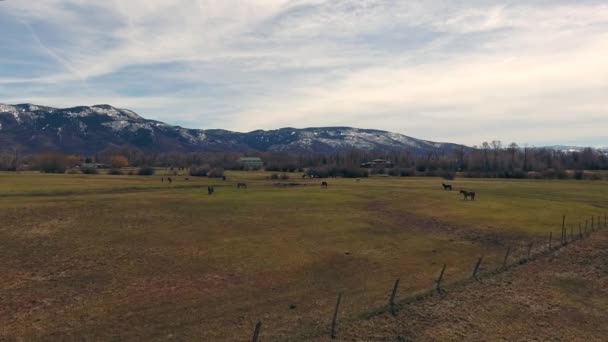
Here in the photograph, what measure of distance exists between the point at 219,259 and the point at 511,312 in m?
20.7

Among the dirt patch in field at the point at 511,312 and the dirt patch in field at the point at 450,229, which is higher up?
the dirt patch in field at the point at 450,229

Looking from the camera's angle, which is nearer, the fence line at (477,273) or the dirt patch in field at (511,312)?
the dirt patch in field at (511,312)

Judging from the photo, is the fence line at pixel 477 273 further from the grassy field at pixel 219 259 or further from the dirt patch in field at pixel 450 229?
the dirt patch in field at pixel 450 229

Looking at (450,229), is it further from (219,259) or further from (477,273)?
(219,259)

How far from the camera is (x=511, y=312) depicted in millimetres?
21344

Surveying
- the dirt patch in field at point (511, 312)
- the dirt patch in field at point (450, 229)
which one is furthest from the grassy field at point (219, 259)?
the dirt patch in field at point (511, 312)

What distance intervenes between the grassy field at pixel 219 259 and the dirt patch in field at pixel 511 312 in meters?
2.27

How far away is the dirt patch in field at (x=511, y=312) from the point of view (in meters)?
18.6

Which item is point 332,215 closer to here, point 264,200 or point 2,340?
point 264,200

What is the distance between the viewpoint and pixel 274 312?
21.7 meters

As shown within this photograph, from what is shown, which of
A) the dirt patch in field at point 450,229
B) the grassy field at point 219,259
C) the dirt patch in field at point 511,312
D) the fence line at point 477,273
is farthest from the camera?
the dirt patch in field at point 450,229

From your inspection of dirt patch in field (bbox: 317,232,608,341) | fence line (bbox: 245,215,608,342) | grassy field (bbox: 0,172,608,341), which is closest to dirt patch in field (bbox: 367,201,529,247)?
grassy field (bbox: 0,172,608,341)

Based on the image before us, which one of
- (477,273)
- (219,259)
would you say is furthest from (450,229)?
(219,259)

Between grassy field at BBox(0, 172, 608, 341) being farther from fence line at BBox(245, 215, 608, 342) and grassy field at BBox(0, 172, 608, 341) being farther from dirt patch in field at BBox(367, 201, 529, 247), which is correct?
fence line at BBox(245, 215, 608, 342)
